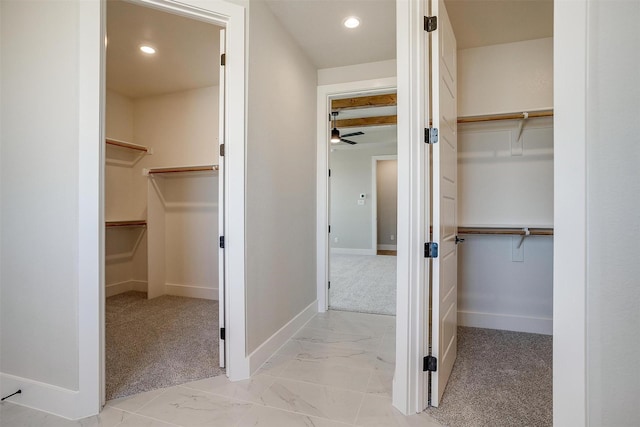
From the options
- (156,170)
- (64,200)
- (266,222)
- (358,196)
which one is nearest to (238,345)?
(266,222)

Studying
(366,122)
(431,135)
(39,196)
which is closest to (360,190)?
(366,122)

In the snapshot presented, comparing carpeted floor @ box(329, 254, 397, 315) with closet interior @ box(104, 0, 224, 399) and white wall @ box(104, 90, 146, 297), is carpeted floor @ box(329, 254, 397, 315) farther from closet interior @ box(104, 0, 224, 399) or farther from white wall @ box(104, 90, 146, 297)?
white wall @ box(104, 90, 146, 297)

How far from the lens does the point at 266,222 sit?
2.32 meters

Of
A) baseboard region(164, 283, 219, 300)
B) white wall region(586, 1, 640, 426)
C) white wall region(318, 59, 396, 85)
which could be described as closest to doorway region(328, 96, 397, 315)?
white wall region(318, 59, 396, 85)

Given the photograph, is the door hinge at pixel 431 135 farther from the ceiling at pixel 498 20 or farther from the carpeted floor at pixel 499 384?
the carpeted floor at pixel 499 384

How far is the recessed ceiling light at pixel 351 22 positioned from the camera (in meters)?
2.46

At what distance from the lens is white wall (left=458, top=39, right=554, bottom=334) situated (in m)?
2.79

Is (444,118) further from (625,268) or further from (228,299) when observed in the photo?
(228,299)

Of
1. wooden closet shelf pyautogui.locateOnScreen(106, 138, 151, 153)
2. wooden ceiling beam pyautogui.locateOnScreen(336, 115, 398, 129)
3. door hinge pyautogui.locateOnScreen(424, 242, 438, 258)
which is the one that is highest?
wooden ceiling beam pyautogui.locateOnScreen(336, 115, 398, 129)

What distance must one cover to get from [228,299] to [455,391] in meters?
1.53

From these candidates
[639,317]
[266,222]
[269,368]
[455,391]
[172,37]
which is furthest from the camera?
[172,37]

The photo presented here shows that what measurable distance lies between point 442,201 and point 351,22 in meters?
1.75

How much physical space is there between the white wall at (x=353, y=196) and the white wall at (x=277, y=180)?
A: 4.42 metres

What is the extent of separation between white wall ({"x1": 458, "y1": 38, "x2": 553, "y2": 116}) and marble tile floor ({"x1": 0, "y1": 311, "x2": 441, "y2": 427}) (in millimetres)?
2477
